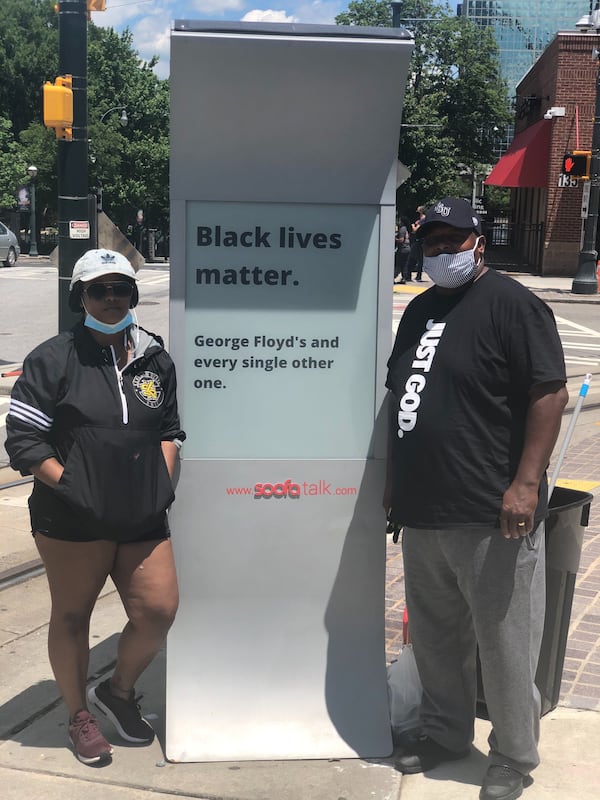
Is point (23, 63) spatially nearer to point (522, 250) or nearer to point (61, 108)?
point (522, 250)

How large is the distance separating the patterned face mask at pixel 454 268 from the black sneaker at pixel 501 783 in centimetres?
160

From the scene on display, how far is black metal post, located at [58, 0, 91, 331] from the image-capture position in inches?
349

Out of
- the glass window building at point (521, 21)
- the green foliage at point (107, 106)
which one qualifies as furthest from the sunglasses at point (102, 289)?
the glass window building at point (521, 21)

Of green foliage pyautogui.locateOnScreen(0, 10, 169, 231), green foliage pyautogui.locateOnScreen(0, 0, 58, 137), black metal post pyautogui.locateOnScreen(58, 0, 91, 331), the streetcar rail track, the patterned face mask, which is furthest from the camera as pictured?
green foliage pyautogui.locateOnScreen(0, 0, 58, 137)

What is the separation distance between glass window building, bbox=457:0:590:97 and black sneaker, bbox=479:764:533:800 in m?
178

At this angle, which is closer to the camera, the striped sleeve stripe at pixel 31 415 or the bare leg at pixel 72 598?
the striped sleeve stripe at pixel 31 415

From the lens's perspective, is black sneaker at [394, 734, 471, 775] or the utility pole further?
the utility pole

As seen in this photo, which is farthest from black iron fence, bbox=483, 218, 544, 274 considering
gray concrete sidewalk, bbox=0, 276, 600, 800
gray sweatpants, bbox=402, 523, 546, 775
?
gray sweatpants, bbox=402, 523, 546, 775

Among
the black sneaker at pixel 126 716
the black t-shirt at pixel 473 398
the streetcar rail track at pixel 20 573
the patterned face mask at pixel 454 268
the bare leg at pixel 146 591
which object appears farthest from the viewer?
the streetcar rail track at pixel 20 573

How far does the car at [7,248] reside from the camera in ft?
98.9

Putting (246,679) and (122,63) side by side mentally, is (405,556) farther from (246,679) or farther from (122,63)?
(122,63)

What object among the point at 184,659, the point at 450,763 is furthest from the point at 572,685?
the point at 184,659

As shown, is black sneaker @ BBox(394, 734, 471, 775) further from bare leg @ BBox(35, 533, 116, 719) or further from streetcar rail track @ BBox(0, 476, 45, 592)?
streetcar rail track @ BBox(0, 476, 45, 592)

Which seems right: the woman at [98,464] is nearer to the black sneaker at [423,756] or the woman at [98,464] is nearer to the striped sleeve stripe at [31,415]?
the striped sleeve stripe at [31,415]
